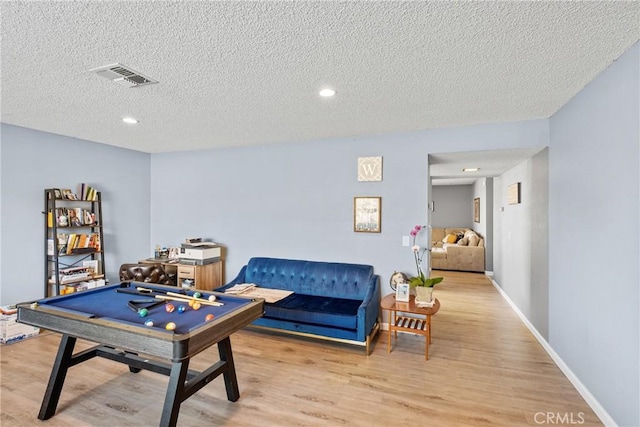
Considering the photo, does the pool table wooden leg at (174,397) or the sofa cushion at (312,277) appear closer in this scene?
the pool table wooden leg at (174,397)

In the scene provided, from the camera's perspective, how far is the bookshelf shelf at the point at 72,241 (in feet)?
13.0

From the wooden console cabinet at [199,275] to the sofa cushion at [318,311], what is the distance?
142cm

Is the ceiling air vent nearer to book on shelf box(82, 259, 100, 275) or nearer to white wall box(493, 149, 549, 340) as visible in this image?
book on shelf box(82, 259, 100, 275)

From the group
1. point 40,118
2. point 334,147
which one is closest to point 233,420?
point 334,147

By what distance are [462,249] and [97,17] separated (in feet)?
25.7

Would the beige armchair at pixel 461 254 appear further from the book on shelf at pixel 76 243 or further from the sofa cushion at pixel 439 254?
the book on shelf at pixel 76 243

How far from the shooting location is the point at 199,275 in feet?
14.5

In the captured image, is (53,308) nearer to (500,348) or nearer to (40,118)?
(40,118)

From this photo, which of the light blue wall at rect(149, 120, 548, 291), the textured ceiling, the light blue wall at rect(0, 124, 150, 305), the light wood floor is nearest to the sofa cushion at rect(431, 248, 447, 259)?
the light wood floor

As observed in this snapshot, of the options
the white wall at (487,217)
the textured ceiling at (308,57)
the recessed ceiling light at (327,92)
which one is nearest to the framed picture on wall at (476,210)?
the white wall at (487,217)

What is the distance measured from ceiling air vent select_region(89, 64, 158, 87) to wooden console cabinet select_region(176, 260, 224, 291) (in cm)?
267

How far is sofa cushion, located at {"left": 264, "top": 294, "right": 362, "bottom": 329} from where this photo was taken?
3.27 m

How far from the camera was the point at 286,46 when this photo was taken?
1.92m

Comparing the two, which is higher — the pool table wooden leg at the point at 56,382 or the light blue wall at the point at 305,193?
the light blue wall at the point at 305,193
